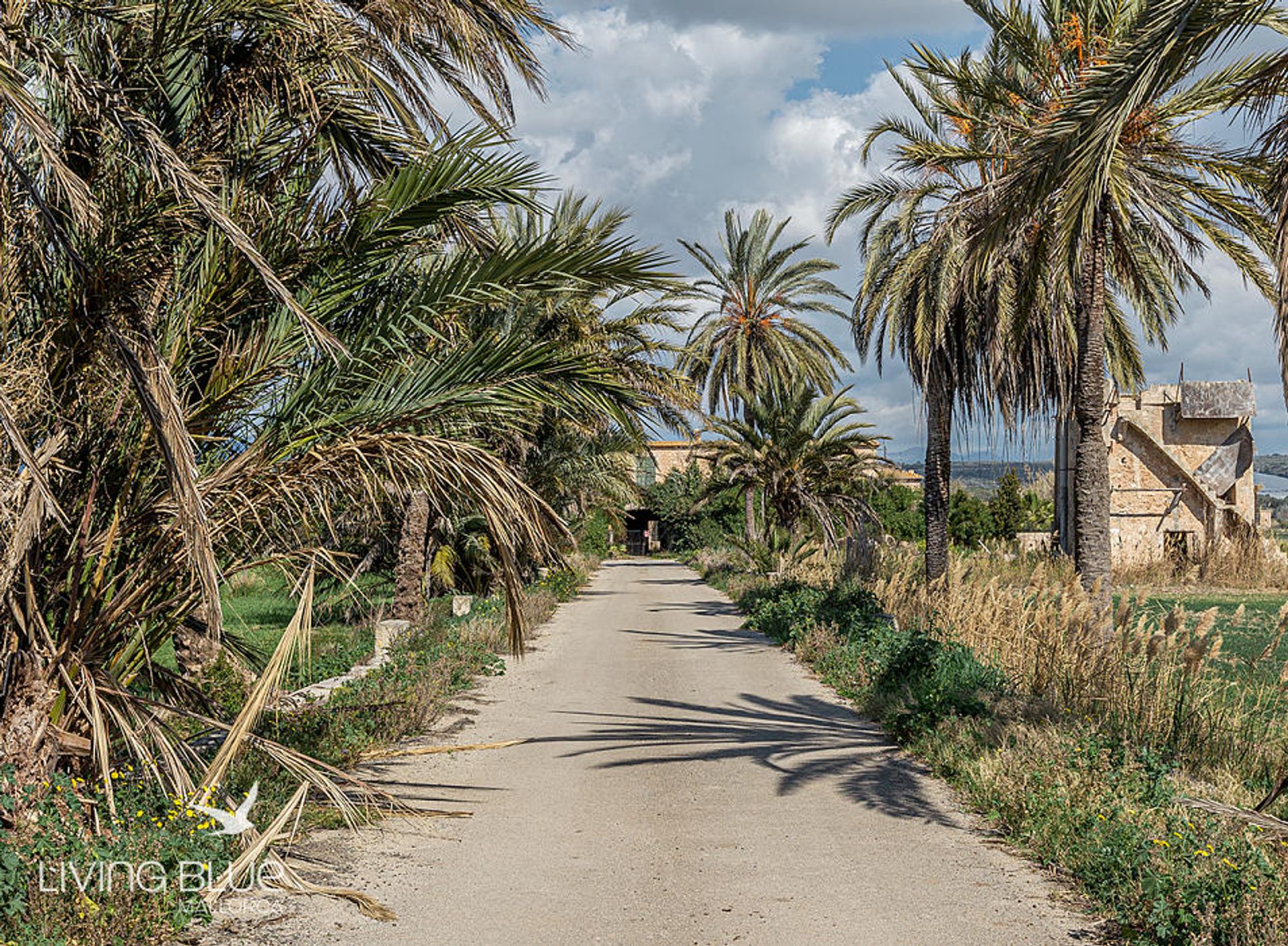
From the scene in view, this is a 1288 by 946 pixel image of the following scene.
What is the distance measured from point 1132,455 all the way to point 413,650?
83.9ft

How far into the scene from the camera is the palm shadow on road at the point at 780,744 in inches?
300

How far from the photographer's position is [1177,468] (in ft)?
103

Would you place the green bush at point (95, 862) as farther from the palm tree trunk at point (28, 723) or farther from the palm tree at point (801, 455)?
the palm tree at point (801, 455)

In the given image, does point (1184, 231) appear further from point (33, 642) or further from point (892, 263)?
point (33, 642)

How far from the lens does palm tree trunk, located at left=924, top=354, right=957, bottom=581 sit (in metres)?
18.3

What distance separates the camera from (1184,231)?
1309 cm

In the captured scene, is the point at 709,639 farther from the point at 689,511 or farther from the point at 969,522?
the point at 689,511

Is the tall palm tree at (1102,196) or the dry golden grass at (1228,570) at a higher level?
the tall palm tree at (1102,196)

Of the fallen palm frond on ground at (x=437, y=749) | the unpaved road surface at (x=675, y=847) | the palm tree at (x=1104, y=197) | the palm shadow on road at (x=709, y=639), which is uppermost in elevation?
the palm tree at (x=1104, y=197)

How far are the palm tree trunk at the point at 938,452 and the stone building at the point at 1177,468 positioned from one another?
13802mm

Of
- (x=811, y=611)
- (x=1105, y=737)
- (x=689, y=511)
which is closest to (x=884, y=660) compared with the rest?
(x=1105, y=737)

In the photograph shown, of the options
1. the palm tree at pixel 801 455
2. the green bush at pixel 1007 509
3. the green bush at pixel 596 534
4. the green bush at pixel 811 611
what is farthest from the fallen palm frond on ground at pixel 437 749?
the green bush at pixel 596 534

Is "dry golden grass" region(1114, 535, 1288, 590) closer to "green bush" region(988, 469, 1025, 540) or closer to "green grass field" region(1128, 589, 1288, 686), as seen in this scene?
"green grass field" region(1128, 589, 1288, 686)

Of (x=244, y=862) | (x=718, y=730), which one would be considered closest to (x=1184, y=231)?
(x=718, y=730)
